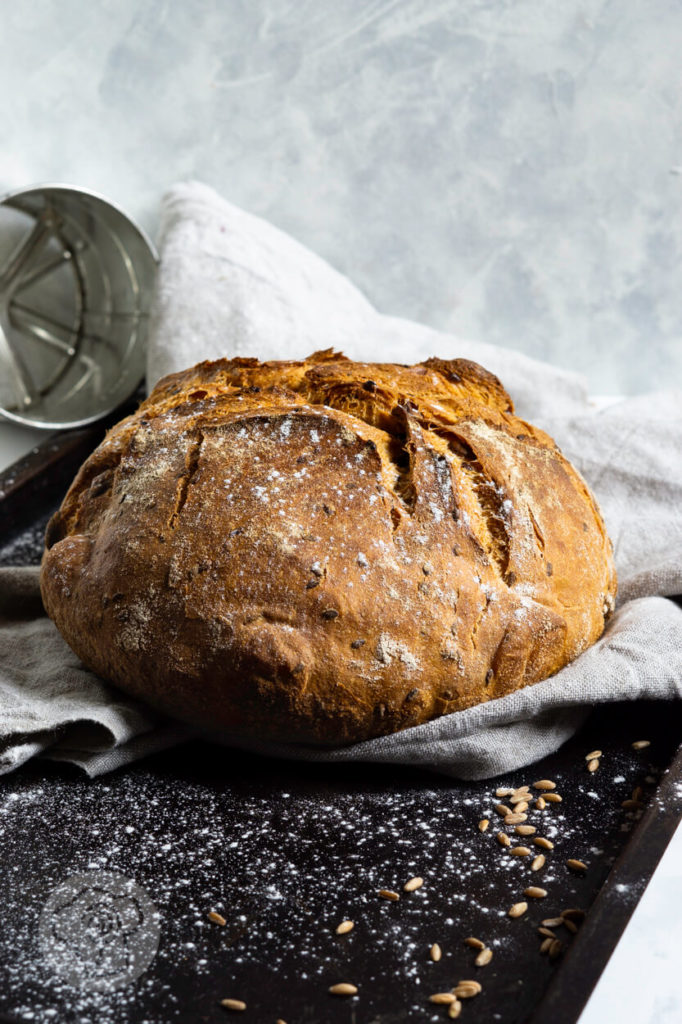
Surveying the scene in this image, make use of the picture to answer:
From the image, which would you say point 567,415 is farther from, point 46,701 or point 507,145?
point 46,701

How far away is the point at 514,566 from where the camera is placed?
4.58 feet

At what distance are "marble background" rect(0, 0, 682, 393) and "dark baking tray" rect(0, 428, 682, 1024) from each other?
1.55 metres

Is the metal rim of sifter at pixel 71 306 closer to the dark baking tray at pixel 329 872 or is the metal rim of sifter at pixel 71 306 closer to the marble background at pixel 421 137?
the marble background at pixel 421 137

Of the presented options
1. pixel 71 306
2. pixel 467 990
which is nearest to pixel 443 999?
pixel 467 990

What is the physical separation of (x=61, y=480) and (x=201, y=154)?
1021 mm

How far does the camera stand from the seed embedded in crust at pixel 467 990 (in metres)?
1.04

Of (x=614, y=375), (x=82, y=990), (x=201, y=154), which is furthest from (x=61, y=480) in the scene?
(x=614, y=375)

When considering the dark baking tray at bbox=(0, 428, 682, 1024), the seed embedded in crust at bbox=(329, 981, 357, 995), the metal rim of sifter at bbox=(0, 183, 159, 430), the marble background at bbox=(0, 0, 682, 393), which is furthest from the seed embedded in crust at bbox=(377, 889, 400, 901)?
the marble background at bbox=(0, 0, 682, 393)

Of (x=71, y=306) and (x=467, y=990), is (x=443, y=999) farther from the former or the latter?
(x=71, y=306)

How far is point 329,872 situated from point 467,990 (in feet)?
0.72

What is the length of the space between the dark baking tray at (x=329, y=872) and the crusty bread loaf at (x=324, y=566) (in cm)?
10

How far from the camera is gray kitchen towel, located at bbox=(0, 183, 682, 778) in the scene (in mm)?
1342

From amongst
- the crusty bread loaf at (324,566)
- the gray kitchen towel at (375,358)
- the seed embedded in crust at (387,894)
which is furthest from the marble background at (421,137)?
the seed embedded in crust at (387,894)

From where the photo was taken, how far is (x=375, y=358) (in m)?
2.24
